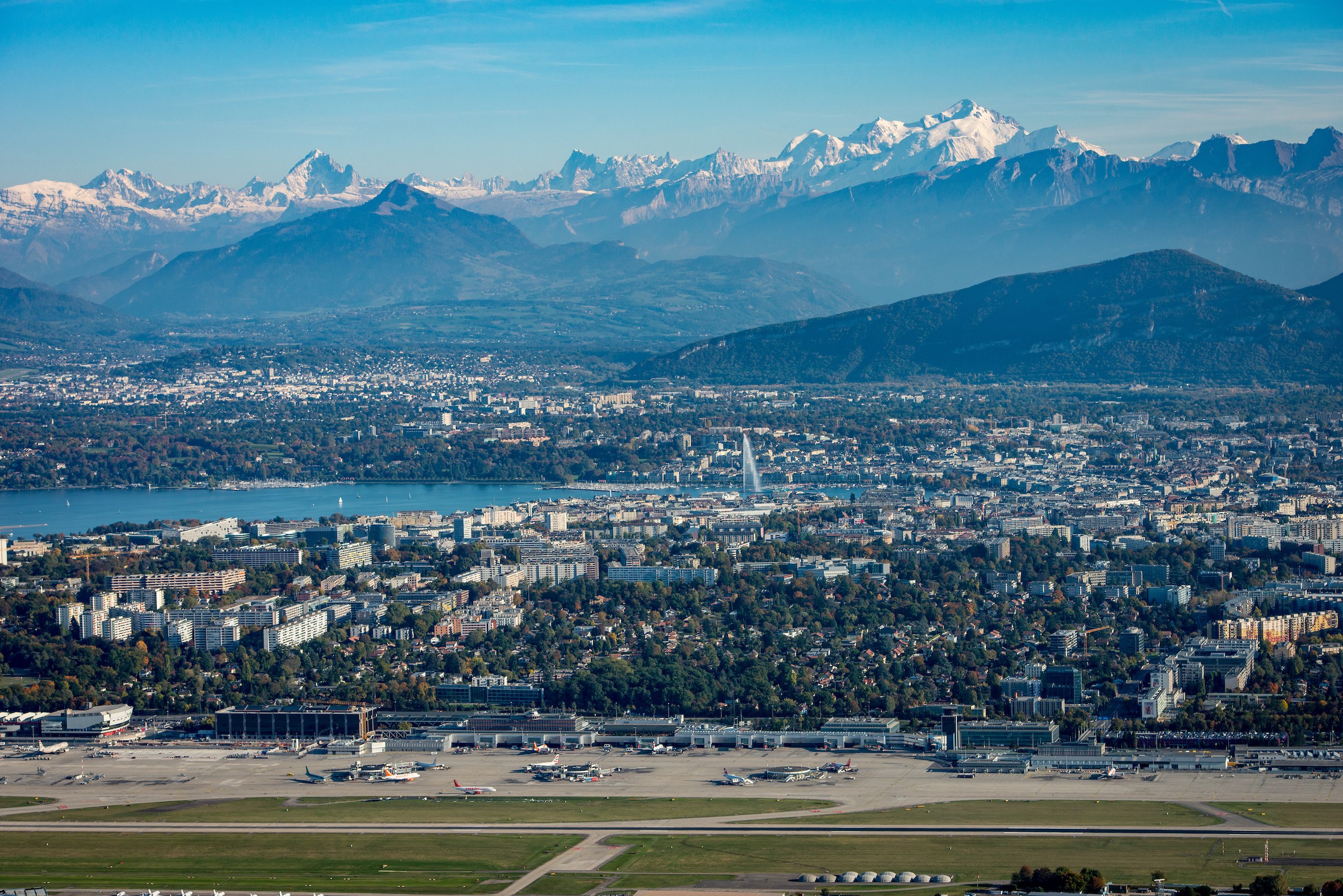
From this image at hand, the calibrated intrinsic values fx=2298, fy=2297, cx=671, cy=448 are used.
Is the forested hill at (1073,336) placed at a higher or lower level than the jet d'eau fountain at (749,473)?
higher

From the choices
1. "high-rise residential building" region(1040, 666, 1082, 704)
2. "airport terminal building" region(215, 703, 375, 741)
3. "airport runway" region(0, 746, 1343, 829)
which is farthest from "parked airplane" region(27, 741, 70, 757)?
"high-rise residential building" region(1040, 666, 1082, 704)

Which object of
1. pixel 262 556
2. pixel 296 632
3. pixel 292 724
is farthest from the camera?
pixel 262 556

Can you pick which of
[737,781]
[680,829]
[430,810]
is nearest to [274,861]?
[430,810]

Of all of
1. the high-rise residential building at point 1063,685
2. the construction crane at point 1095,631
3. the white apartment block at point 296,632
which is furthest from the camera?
the white apartment block at point 296,632

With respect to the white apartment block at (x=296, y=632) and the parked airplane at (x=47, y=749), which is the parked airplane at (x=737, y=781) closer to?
the parked airplane at (x=47, y=749)

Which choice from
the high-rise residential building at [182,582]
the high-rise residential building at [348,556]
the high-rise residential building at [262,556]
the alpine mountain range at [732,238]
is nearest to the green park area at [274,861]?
the high-rise residential building at [182,582]

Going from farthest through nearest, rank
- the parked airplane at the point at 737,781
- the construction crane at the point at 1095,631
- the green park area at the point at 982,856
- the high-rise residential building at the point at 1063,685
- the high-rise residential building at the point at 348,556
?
the high-rise residential building at the point at 348,556 < the construction crane at the point at 1095,631 < the high-rise residential building at the point at 1063,685 < the parked airplane at the point at 737,781 < the green park area at the point at 982,856

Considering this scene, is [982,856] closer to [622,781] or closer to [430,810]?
[622,781]
